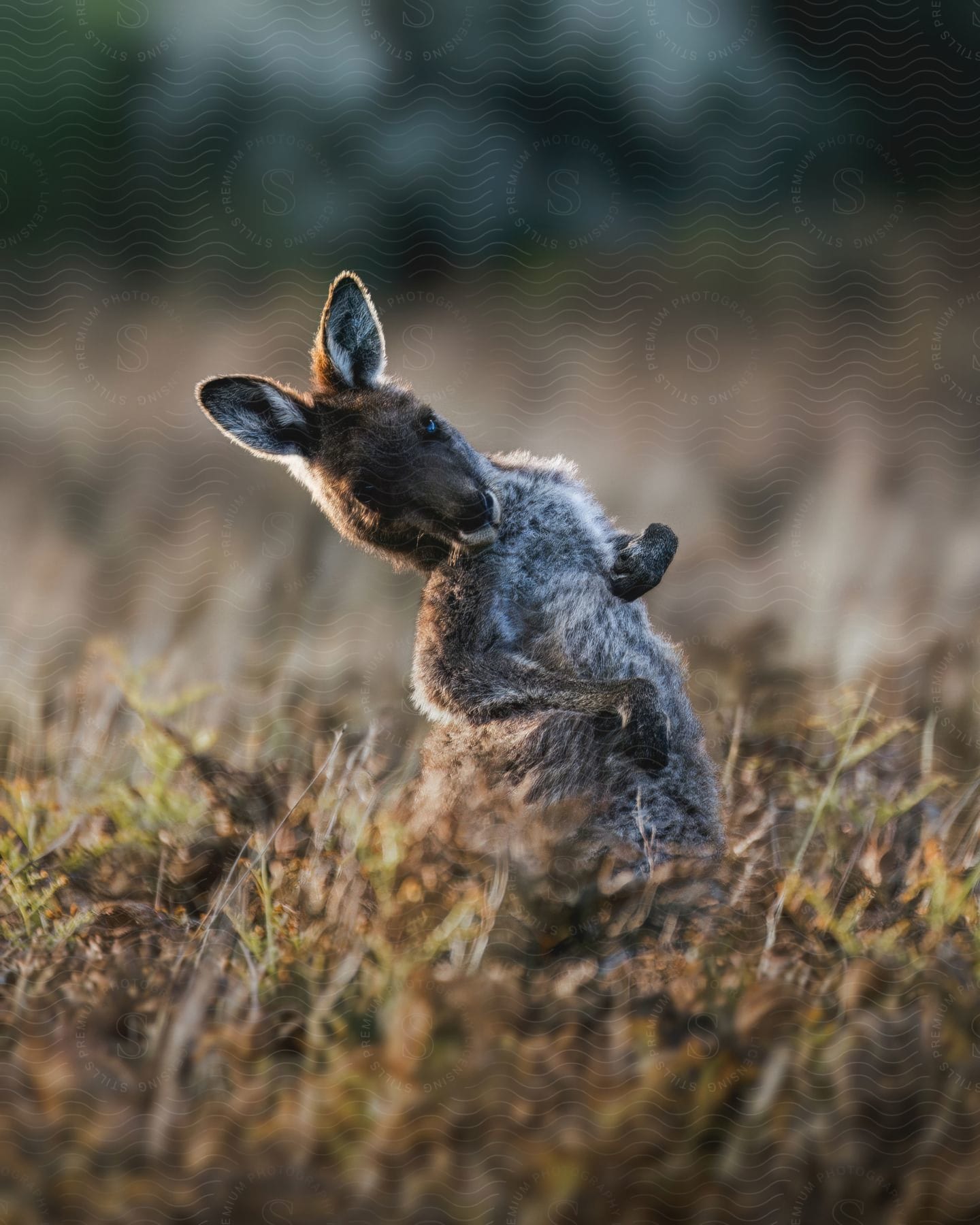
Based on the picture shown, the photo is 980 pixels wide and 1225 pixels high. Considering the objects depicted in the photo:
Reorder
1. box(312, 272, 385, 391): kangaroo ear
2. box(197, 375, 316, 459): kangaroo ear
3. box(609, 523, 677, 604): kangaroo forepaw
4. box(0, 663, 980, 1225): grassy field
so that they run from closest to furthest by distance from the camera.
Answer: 1. box(0, 663, 980, 1225): grassy field
2. box(197, 375, 316, 459): kangaroo ear
3. box(312, 272, 385, 391): kangaroo ear
4. box(609, 523, 677, 604): kangaroo forepaw

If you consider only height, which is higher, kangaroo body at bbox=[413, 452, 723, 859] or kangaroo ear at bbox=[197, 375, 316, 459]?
kangaroo ear at bbox=[197, 375, 316, 459]

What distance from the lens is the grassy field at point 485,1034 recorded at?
99.3 inches

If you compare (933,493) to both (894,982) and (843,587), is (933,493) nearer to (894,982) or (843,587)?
(843,587)

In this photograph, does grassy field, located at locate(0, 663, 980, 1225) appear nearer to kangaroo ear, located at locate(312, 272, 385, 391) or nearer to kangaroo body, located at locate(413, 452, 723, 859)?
kangaroo body, located at locate(413, 452, 723, 859)

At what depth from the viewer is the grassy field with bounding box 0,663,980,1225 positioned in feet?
8.28

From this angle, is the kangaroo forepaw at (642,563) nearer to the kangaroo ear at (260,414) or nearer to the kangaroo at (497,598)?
the kangaroo at (497,598)

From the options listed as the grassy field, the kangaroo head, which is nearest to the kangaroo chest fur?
the kangaroo head

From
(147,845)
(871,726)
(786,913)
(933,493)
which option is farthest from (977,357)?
(147,845)

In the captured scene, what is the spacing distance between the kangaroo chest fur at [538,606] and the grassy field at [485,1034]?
601mm

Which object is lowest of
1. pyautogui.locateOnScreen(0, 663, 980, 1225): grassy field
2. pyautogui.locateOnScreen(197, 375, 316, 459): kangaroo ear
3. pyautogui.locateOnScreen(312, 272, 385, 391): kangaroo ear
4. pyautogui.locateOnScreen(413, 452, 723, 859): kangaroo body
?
pyautogui.locateOnScreen(0, 663, 980, 1225): grassy field

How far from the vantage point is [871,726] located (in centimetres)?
482

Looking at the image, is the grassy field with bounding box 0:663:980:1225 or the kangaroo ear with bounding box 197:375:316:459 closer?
the grassy field with bounding box 0:663:980:1225

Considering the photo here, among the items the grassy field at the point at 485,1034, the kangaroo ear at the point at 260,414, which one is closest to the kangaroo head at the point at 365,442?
the kangaroo ear at the point at 260,414

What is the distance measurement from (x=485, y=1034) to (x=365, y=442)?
6.51ft
